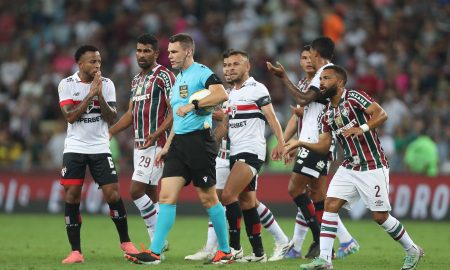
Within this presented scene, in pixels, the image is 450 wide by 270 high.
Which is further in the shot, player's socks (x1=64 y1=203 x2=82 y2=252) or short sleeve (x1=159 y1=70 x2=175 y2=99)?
short sleeve (x1=159 y1=70 x2=175 y2=99)

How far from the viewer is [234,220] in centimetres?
1266

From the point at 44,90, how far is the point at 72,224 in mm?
13135

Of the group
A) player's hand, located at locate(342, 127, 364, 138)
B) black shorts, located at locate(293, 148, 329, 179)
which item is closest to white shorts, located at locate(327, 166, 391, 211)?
player's hand, located at locate(342, 127, 364, 138)

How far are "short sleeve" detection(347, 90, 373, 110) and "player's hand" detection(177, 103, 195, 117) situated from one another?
6.07ft

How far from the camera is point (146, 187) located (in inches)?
531

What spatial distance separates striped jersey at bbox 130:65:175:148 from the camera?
43.0 ft

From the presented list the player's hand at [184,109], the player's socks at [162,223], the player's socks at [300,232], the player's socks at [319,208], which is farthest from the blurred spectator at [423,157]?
the player's hand at [184,109]

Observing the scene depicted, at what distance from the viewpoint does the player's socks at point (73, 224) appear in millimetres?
12562

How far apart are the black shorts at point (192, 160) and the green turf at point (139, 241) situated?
3.52 ft

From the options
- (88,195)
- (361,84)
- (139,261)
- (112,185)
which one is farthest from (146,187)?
(361,84)

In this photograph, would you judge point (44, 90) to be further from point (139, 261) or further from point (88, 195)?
point (139, 261)

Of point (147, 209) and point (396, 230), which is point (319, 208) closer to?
point (396, 230)

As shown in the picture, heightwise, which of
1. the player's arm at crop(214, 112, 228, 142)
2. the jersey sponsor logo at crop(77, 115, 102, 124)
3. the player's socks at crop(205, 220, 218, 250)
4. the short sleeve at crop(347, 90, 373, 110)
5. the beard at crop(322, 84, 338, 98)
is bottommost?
the player's socks at crop(205, 220, 218, 250)

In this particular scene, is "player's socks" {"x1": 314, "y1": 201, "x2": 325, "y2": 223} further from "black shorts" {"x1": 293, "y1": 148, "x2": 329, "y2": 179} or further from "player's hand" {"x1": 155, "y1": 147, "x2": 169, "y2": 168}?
"player's hand" {"x1": 155, "y1": 147, "x2": 169, "y2": 168}
